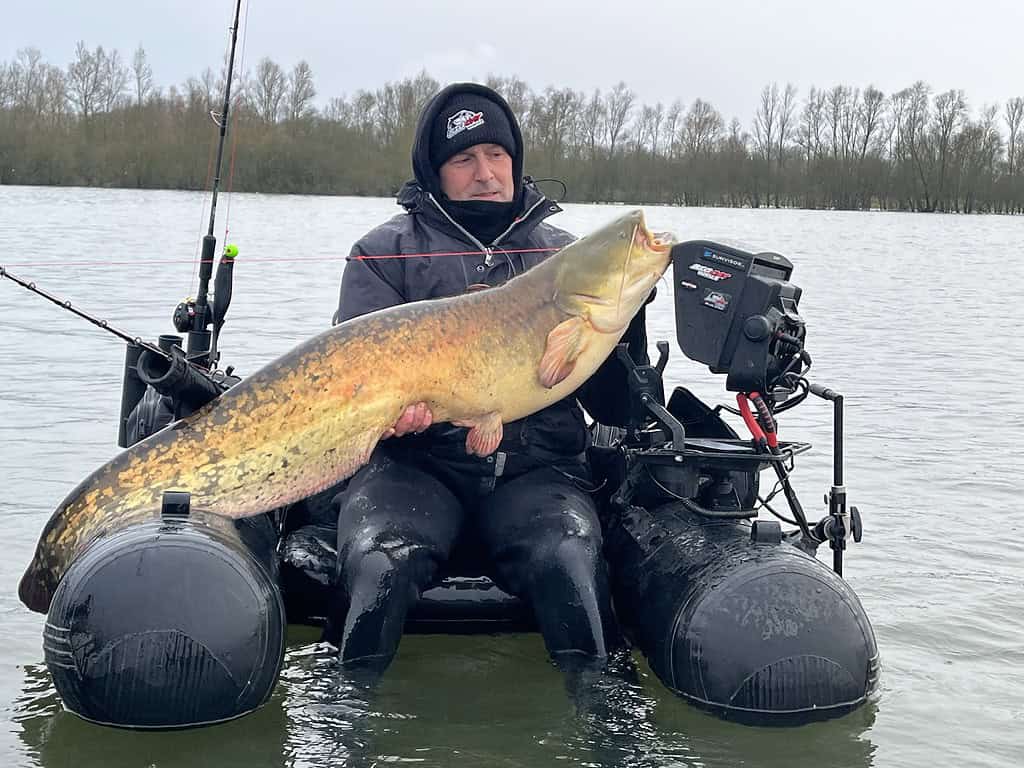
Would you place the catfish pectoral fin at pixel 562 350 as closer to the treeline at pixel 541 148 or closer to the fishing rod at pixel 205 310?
the fishing rod at pixel 205 310

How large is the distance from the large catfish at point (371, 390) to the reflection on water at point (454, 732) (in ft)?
1.94

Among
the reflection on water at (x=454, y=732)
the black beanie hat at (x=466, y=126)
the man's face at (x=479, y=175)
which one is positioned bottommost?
the reflection on water at (x=454, y=732)

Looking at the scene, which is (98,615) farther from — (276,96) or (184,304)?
(276,96)

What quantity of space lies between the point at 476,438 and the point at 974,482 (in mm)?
5490

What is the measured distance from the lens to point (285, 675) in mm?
4758

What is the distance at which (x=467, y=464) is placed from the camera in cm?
465

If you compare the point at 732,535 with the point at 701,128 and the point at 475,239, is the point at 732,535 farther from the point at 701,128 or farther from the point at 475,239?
the point at 701,128

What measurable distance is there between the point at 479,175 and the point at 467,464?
1.18 metres

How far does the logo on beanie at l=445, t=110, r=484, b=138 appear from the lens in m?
5.11

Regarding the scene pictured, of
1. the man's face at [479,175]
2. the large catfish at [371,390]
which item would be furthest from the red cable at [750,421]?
the man's face at [479,175]

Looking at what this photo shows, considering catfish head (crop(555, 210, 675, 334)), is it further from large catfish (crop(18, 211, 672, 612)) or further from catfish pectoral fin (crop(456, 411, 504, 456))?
catfish pectoral fin (crop(456, 411, 504, 456))

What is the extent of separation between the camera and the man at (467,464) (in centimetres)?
428

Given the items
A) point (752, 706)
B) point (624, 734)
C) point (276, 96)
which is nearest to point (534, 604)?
point (624, 734)

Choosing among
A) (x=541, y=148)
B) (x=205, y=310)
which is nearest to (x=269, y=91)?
(x=541, y=148)
